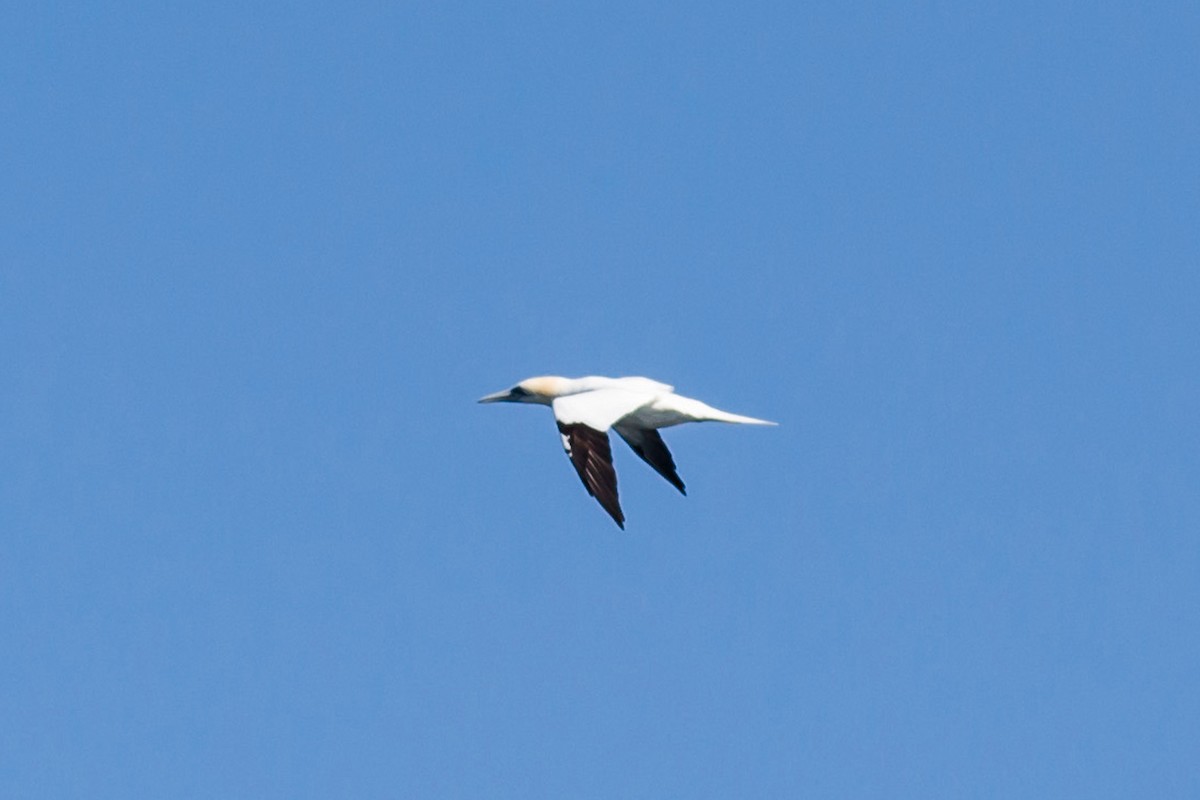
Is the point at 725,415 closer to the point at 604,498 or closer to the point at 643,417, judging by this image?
the point at 643,417

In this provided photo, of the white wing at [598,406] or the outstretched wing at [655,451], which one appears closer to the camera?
the white wing at [598,406]

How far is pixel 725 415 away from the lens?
38.9 meters

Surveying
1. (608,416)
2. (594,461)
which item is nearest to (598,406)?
(608,416)

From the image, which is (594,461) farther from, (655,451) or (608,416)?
(655,451)

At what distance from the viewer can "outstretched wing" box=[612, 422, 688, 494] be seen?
4131 cm

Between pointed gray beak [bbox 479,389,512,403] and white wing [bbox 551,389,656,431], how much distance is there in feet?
10.4

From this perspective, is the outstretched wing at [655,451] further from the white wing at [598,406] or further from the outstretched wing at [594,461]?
the outstretched wing at [594,461]

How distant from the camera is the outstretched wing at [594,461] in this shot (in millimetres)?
34312

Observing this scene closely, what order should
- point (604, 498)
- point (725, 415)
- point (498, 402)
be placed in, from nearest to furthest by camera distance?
point (604, 498), point (725, 415), point (498, 402)

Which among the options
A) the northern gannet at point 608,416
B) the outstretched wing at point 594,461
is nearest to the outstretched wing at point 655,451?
the northern gannet at point 608,416

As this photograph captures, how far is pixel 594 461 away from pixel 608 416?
1760 mm

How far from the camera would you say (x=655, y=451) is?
41469 millimetres

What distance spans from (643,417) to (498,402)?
165 inches

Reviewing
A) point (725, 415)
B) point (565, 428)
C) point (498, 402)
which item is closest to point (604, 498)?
point (565, 428)
